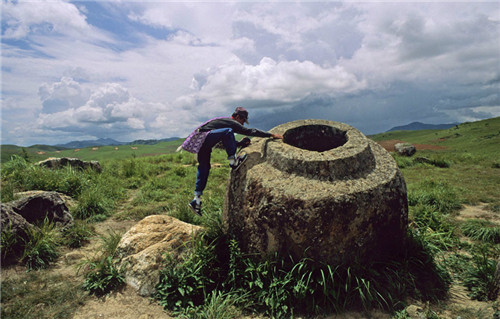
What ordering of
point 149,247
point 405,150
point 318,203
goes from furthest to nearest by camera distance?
1. point 405,150
2. point 149,247
3. point 318,203

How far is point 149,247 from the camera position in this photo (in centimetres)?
431

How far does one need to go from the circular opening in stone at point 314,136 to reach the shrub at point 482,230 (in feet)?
11.0

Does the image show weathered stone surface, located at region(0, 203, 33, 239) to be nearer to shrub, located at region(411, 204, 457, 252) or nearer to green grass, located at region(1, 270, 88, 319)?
green grass, located at region(1, 270, 88, 319)

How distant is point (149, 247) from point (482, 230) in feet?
21.1

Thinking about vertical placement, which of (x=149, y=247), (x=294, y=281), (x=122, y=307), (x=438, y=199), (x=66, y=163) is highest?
(x=66, y=163)

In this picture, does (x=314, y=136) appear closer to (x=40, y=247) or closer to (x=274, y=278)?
(x=274, y=278)

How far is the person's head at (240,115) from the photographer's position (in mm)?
4797

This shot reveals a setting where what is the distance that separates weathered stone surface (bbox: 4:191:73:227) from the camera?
215 inches

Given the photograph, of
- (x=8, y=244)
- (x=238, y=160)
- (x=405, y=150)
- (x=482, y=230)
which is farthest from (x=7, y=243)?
(x=405, y=150)

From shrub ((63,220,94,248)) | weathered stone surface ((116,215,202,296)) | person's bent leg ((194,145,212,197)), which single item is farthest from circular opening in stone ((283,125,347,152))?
shrub ((63,220,94,248))

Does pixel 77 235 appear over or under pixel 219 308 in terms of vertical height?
over

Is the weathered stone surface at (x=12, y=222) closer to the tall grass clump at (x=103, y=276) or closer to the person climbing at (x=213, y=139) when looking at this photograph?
the tall grass clump at (x=103, y=276)

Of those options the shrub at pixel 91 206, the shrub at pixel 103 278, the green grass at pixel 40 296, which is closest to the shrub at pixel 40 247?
the green grass at pixel 40 296

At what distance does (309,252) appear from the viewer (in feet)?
12.0
